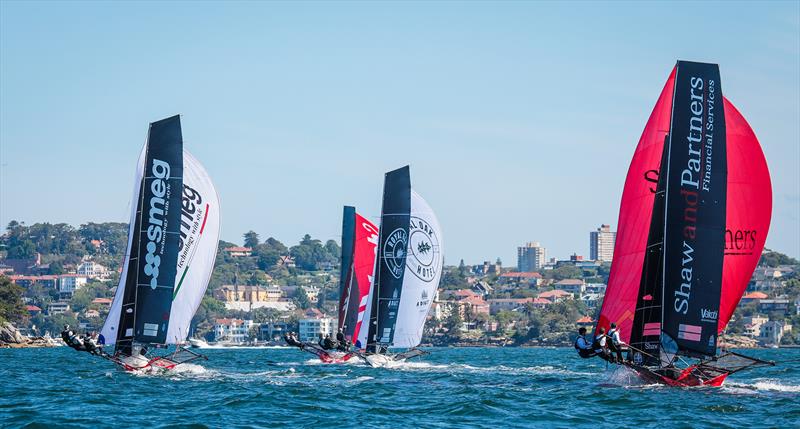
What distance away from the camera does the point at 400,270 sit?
5034cm

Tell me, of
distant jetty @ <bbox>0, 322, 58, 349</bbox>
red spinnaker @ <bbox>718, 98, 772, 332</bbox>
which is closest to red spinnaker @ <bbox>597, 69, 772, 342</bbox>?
red spinnaker @ <bbox>718, 98, 772, 332</bbox>

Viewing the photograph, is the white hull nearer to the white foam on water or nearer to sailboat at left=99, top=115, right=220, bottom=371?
sailboat at left=99, top=115, right=220, bottom=371

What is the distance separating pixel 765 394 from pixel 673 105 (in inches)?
294

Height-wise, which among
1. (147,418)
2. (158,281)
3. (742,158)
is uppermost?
(742,158)

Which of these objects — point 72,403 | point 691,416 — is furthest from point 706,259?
point 72,403

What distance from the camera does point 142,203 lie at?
127 feet

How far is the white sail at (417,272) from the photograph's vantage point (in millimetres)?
50562

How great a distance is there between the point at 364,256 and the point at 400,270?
617cm

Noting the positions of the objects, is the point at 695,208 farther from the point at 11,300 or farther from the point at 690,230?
the point at 11,300

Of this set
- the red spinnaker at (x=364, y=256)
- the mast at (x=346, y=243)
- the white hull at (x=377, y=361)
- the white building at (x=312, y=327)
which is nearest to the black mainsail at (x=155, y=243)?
the white hull at (x=377, y=361)

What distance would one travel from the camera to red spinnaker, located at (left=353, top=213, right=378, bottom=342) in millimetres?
56188

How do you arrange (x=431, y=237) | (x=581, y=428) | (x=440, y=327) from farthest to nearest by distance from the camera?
(x=440, y=327)
(x=431, y=237)
(x=581, y=428)

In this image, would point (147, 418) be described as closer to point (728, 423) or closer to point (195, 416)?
point (195, 416)

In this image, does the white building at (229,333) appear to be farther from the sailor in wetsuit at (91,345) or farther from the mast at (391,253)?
the sailor in wetsuit at (91,345)
